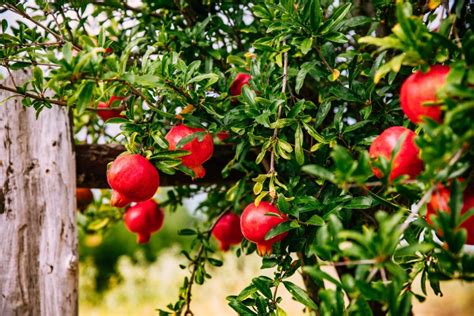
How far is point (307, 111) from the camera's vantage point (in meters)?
1.44

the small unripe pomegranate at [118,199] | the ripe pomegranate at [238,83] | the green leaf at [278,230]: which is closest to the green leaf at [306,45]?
the ripe pomegranate at [238,83]

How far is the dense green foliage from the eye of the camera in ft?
2.41

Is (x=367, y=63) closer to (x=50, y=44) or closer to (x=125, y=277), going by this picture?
(x=50, y=44)

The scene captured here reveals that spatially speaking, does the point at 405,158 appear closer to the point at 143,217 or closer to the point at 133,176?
the point at 133,176

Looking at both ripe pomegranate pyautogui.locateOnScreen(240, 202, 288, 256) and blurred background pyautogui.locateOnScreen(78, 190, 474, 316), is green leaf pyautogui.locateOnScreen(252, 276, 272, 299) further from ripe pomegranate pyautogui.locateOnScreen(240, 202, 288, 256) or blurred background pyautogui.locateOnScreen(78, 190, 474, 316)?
blurred background pyautogui.locateOnScreen(78, 190, 474, 316)

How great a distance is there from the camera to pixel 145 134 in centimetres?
109

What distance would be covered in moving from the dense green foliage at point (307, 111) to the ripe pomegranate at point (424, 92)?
0.02 metres

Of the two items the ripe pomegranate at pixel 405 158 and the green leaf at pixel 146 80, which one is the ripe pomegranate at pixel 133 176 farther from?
the ripe pomegranate at pixel 405 158

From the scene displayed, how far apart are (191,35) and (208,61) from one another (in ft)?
0.32

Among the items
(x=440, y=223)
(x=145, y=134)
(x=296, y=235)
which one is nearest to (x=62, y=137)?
(x=145, y=134)

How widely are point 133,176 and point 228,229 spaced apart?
71cm

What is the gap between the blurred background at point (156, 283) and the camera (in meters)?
4.23

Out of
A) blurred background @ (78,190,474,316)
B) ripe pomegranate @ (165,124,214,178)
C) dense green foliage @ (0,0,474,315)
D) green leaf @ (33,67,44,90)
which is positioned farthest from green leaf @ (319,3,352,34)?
blurred background @ (78,190,474,316)

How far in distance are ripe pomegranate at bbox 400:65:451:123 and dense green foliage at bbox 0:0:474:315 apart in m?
0.02
